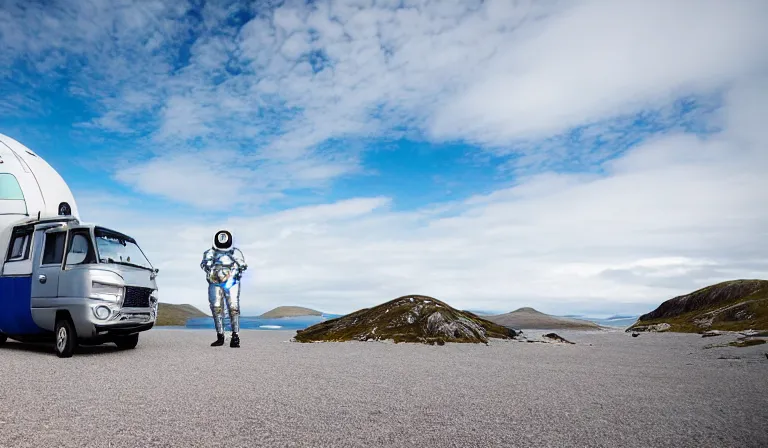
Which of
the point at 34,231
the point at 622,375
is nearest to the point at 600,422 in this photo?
the point at 622,375

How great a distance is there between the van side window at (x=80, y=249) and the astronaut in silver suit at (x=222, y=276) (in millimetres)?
4009

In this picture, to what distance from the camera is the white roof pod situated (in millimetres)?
16516

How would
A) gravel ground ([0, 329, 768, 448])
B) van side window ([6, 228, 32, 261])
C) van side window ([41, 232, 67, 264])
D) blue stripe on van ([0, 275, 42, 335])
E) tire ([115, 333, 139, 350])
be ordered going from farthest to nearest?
tire ([115, 333, 139, 350]) < van side window ([6, 228, 32, 261]) < blue stripe on van ([0, 275, 42, 335]) < van side window ([41, 232, 67, 264]) < gravel ground ([0, 329, 768, 448])

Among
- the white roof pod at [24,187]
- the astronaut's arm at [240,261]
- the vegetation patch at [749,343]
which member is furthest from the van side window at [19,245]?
the vegetation patch at [749,343]

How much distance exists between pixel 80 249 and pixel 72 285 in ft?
4.42

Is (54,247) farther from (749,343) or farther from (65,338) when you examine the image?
(749,343)

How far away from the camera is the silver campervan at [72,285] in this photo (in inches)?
550

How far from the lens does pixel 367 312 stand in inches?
886

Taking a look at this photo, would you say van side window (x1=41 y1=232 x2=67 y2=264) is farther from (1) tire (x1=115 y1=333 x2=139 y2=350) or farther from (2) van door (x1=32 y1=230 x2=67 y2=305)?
Answer: (1) tire (x1=115 y1=333 x2=139 y2=350)

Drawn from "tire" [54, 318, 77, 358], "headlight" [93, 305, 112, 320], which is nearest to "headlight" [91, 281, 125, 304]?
"headlight" [93, 305, 112, 320]

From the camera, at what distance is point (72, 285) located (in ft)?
46.1

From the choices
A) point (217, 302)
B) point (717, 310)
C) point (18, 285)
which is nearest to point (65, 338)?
point (18, 285)

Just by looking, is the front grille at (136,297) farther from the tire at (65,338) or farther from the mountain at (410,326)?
the mountain at (410,326)

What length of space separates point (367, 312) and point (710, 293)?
99.9ft
